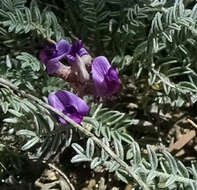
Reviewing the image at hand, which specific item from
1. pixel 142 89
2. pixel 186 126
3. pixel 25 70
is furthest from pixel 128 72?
pixel 25 70

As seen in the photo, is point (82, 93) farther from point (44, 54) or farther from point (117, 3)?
point (117, 3)

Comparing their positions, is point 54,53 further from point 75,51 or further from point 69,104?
point 69,104

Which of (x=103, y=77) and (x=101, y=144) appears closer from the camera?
(x=101, y=144)

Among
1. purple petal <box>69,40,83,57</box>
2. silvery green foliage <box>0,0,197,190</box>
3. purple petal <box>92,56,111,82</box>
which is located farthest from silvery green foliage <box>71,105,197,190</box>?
purple petal <box>69,40,83,57</box>

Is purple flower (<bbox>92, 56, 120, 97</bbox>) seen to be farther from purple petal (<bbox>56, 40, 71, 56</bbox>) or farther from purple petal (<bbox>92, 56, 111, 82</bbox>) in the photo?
purple petal (<bbox>56, 40, 71, 56</bbox>)

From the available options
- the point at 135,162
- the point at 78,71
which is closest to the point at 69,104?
the point at 78,71

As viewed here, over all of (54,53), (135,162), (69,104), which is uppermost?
(54,53)

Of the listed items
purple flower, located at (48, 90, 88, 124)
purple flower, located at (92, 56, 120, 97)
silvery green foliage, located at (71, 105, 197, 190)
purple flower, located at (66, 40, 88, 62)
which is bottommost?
silvery green foliage, located at (71, 105, 197, 190)
